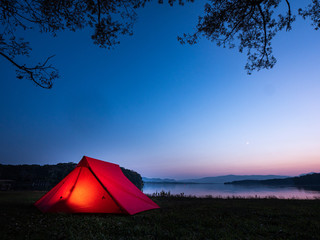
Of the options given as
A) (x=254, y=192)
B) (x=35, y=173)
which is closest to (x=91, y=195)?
(x=254, y=192)

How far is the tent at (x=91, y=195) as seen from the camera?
248 inches

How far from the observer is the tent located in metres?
6.31

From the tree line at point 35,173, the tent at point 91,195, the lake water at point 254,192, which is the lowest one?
the lake water at point 254,192

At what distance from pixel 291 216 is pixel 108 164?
824cm

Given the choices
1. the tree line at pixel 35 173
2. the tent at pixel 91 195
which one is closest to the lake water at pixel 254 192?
the tent at pixel 91 195

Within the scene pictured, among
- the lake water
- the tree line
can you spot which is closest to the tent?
the lake water

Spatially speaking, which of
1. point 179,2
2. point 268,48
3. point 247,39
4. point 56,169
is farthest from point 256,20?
point 56,169

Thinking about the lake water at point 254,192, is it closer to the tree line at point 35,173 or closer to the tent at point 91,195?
the tent at point 91,195

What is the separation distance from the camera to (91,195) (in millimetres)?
6602

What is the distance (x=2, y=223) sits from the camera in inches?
174

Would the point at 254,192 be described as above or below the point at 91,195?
below

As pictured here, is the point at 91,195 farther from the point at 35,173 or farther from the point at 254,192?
the point at 35,173

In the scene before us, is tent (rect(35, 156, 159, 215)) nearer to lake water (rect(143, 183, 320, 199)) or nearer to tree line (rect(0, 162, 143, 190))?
lake water (rect(143, 183, 320, 199))

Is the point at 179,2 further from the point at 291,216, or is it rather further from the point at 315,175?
the point at 315,175
